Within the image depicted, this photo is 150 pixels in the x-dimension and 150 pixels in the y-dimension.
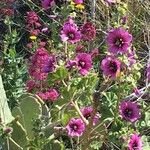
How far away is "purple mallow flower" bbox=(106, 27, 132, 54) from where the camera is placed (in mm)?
2352

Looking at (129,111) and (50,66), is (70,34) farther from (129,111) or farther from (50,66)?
(129,111)

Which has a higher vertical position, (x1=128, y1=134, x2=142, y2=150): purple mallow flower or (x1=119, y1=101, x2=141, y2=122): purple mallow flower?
(x1=119, y1=101, x2=141, y2=122): purple mallow flower

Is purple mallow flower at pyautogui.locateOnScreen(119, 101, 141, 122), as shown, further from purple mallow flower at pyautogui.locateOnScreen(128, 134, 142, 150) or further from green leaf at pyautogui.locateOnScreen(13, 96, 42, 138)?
green leaf at pyautogui.locateOnScreen(13, 96, 42, 138)

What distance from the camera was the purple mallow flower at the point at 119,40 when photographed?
→ 7.72 ft

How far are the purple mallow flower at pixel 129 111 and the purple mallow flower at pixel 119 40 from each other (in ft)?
0.76

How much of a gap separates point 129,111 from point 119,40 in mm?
307

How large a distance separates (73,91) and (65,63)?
0.13m

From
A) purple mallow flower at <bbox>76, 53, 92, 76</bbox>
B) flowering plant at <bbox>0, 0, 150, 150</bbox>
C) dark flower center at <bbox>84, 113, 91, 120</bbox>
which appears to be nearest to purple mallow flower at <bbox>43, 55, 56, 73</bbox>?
flowering plant at <bbox>0, 0, 150, 150</bbox>

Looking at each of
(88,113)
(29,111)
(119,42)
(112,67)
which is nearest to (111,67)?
(112,67)

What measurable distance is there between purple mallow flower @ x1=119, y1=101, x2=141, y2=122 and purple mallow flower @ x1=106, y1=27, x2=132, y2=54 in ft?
0.76

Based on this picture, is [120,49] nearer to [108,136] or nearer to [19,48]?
[108,136]

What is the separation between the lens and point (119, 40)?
92.3 inches

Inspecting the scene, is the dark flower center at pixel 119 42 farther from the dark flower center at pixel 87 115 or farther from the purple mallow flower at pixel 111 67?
the dark flower center at pixel 87 115

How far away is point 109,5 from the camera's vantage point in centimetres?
471
